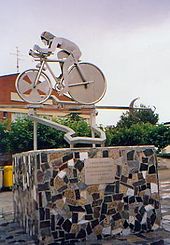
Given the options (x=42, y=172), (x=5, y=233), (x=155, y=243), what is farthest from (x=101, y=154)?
(x=5, y=233)

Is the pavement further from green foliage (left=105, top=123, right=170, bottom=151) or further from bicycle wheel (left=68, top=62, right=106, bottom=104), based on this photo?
green foliage (left=105, top=123, right=170, bottom=151)

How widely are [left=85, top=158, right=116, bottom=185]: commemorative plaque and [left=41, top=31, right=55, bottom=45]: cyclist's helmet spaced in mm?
2313

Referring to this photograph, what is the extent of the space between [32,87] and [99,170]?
1.87 meters

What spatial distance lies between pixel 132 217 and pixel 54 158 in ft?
5.45

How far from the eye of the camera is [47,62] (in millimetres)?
6105

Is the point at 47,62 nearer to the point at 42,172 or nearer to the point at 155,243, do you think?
the point at 42,172

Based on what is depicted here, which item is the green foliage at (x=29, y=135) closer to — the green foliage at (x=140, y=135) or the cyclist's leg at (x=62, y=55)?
the green foliage at (x=140, y=135)

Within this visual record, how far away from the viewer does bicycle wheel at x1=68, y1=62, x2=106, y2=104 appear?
6.25 m

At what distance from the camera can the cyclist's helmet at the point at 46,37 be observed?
6174 mm

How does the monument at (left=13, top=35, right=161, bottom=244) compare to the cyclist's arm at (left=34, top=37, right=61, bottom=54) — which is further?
the cyclist's arm at (left=34, top=37, right=61, bottom=54)

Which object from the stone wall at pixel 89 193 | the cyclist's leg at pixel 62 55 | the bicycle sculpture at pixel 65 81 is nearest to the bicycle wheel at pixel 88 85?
the bicycle sculpture at pixel 65 81

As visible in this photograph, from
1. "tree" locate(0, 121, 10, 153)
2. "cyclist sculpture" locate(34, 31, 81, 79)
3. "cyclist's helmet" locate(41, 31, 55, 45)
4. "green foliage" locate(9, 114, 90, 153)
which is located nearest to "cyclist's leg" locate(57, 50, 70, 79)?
"cyclist sculpture" locate(34, 31, 81, 79)

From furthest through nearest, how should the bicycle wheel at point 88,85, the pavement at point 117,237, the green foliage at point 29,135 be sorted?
the green foliage at point 29,135
the bicycle wheel at point 88,85
the pavement at point 117,237

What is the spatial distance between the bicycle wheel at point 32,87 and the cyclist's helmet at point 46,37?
1.97ft
